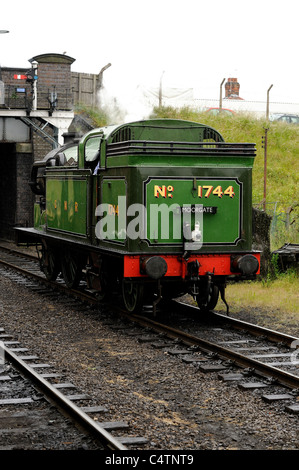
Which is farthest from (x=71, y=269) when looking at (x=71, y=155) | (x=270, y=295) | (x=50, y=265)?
(x=270, y=295)

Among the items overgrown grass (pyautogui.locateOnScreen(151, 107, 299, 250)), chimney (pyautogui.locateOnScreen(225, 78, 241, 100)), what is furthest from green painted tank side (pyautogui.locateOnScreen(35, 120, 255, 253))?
chimney (pyautogui.locateOnScreen(225, 78, 241, 100))

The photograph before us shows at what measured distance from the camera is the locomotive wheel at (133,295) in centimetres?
1067

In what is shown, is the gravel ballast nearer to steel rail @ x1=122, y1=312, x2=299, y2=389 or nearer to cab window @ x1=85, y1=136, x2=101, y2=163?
steel rail @ x1=122, y1=312, x2=299, y2=389

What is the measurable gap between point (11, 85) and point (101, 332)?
1629 centimetres

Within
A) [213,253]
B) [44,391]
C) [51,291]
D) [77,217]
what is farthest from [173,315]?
[44,391]

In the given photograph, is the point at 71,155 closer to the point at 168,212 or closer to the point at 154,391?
the point at 168,212

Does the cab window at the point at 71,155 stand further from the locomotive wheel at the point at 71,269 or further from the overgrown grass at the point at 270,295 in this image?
the overgrown grass at the point at 270,295

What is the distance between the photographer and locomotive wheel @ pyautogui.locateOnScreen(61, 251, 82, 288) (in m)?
13.4

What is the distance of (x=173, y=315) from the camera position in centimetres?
1145

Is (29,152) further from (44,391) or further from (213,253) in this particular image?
(44,391)
